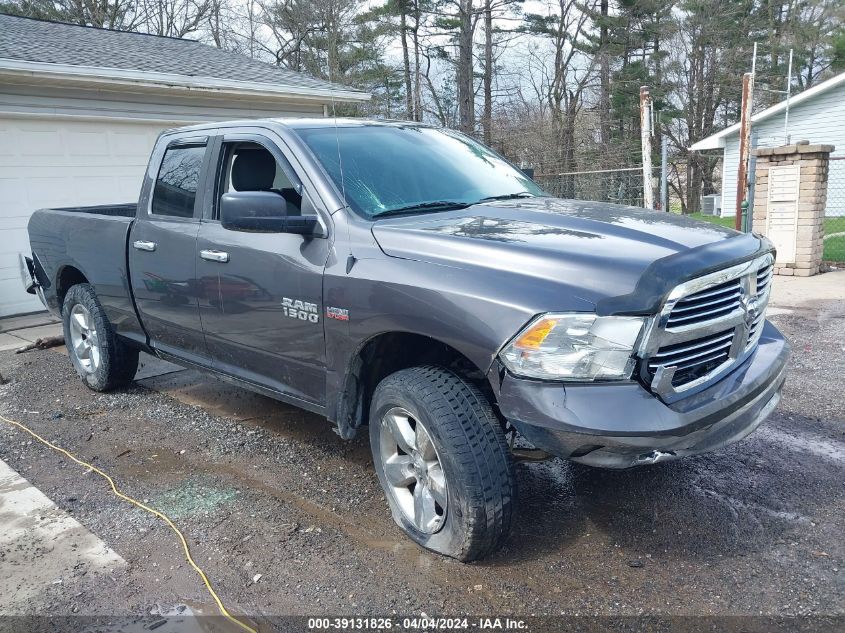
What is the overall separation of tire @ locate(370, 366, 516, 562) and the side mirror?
92 centimetres

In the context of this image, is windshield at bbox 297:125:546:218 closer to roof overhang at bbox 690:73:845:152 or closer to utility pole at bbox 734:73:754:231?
utility pole at bbox 734:73:754:231

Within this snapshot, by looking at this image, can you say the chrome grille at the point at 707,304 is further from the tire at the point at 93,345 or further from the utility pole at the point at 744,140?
the utility pole at the point at 744,140

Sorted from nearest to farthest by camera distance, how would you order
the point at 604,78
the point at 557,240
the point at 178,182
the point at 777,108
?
1. the point at 557,240
2. the point at 178,182
3. the point at 777,108
4. the point at 604,78

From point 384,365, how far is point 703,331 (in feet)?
4.89

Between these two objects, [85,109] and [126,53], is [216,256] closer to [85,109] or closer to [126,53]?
[85,109]

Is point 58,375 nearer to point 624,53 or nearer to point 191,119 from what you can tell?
point 191,119

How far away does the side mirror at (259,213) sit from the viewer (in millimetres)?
3422

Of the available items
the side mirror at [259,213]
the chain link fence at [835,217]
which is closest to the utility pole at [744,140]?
the chain link fence at [835,217]

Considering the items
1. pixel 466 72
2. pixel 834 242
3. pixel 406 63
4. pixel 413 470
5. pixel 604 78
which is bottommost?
pixel 834 242

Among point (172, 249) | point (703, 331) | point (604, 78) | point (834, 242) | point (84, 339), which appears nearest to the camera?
point (703, 331)

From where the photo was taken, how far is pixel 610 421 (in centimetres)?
259

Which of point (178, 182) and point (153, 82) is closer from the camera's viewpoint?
point (178, 182)

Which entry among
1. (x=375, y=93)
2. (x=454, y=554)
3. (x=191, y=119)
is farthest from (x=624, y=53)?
(x=454, y=554)

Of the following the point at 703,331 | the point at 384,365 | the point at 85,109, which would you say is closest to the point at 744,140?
the point at 703,331
